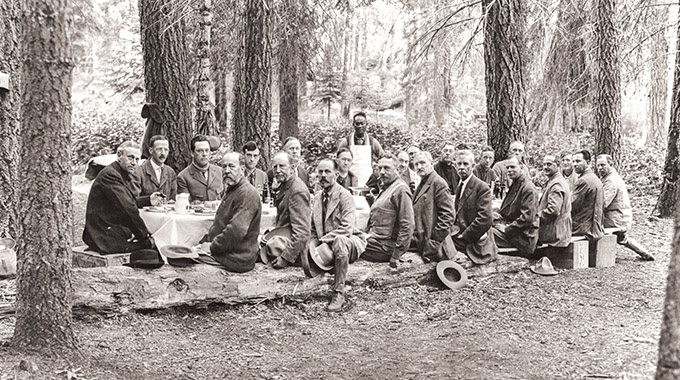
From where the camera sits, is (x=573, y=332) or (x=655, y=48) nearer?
(x=573, y=332)

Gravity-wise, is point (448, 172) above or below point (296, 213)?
above

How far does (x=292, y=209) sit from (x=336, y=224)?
599mm

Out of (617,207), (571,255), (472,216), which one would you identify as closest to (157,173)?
(472,216)

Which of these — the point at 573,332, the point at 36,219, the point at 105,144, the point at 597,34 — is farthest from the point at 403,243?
the point at 105,144

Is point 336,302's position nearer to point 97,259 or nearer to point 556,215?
point 97,259

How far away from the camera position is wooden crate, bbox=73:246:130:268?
6938 mm

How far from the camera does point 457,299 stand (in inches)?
303

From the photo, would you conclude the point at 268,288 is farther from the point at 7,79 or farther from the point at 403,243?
the point at 7,79

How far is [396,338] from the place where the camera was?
258 inches

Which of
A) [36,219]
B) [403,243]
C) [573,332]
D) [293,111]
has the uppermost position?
[293,111]

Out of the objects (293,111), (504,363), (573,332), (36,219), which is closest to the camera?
(36,219)

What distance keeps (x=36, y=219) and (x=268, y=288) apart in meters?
2.69

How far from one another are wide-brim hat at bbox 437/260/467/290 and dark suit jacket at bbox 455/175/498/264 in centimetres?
35

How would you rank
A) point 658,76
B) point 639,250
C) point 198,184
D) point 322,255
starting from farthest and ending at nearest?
point 658,76 < point 639,250 < point 198,184 < point 322,255
